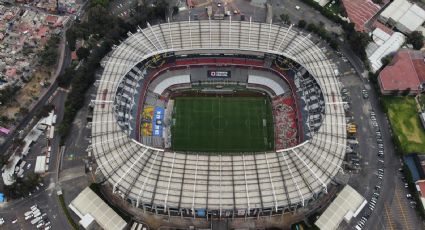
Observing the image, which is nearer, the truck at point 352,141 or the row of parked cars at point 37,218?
the row of parked cars at point 37,218

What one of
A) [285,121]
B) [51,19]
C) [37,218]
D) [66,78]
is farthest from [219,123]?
[51,19]

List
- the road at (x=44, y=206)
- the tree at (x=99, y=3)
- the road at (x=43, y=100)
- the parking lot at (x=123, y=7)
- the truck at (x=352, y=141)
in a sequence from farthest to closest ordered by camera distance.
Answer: the parking lot at (x=123, y=7), the tree at (x=99, y=3), the truck at (x=352, y=141), the road at (x=43, y=100), the road at (x=44, y=206)

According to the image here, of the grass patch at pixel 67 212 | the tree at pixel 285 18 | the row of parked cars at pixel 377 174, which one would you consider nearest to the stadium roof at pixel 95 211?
the grass patch at pixel 67 212

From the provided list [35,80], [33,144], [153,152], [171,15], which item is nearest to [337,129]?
[153,152]

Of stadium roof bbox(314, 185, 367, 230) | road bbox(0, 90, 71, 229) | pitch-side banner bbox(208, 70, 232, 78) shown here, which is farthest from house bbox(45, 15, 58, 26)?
stadium roof bbox(314, 185, 367, 230)

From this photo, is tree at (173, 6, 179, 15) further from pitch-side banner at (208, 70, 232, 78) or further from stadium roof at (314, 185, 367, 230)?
stadium roof at (314, 185, 367, 230)

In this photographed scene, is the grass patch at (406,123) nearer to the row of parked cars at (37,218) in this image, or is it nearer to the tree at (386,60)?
the tree at (386,60)

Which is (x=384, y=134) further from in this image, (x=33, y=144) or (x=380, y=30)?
(x=33, y=144)
